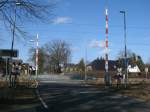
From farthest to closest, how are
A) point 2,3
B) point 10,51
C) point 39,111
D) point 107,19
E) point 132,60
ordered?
point 132,60, point 107,19, point 10,51, point 2,3, point 39,111

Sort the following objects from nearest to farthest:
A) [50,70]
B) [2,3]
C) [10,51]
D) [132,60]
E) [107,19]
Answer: [2,3]
[10,51]
[107,19]
[50,70]
[132,60]

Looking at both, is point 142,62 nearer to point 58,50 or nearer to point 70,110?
point 58,50

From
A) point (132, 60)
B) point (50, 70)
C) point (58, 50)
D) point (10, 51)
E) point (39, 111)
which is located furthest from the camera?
point (132, 60)

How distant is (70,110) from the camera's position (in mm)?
17578

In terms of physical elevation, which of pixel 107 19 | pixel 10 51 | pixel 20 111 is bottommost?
pixel 20 111

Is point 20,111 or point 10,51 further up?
point 10,51

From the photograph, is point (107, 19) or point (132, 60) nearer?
point (107, 19)

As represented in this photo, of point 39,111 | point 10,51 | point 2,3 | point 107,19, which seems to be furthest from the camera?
point 107,19

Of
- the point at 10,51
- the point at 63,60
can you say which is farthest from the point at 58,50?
the point at 10,51

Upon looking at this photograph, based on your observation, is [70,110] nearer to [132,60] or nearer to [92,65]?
[132,60]

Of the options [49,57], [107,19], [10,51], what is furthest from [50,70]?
[10,51]

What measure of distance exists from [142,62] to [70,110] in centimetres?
15535

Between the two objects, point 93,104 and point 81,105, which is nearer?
point 81,105

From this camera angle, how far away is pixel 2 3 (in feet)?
65.8
